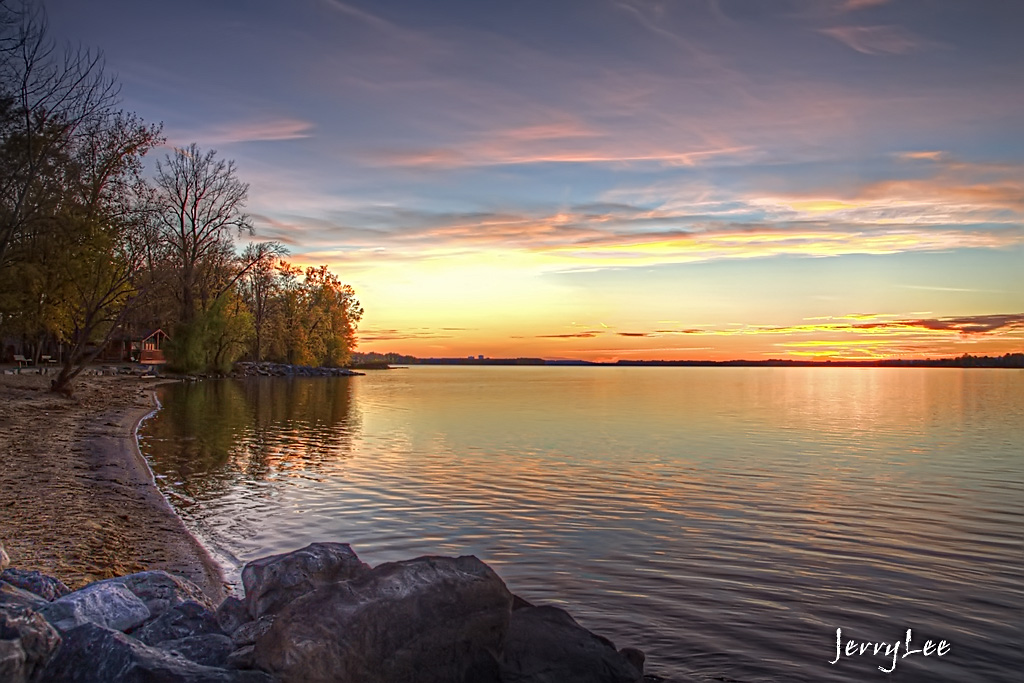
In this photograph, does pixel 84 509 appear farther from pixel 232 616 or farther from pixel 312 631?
pixel 312 631

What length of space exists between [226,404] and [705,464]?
31.7 m

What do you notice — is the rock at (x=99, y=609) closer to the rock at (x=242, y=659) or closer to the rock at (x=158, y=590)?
the rock at (x=158, y=590)

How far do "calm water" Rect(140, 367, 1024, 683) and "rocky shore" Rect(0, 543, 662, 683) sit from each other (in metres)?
1.81

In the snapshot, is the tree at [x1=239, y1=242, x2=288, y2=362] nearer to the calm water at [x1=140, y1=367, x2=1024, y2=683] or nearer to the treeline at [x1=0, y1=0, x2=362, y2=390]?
the treeline at [x1=0, y1=0, x2=362, y2=390]

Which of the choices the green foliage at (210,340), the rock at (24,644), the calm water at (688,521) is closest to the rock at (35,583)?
the rock at (24,644)

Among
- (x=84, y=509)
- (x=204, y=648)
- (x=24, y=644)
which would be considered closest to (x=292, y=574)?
(x=204, y=648)

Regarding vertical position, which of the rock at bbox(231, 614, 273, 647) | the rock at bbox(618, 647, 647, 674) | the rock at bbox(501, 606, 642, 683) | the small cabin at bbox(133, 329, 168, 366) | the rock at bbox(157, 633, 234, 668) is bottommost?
the rock at bbox(618, 647, 647, 674)

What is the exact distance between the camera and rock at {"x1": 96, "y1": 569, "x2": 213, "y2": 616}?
7527mm

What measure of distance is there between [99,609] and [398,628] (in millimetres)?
2893

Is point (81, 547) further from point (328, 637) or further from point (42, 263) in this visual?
point (42, 263)

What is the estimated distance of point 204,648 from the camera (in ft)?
21.7

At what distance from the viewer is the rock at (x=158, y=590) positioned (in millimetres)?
7527

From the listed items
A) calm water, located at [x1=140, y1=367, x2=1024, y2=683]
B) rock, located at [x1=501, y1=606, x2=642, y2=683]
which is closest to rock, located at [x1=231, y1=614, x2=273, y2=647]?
rock, located at [x1=501, y1=606, x2=642, y2=683]

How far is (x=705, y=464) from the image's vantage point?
78.8ft
